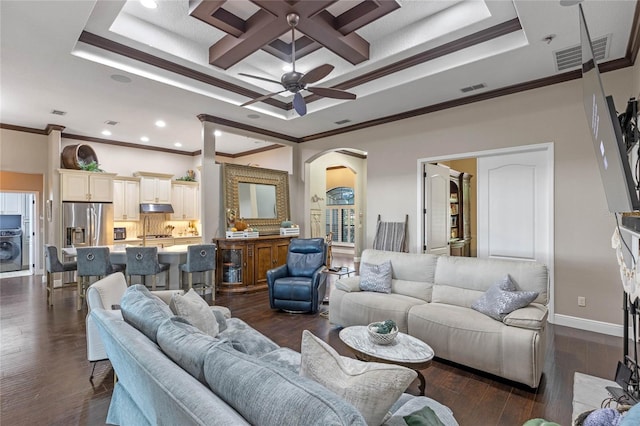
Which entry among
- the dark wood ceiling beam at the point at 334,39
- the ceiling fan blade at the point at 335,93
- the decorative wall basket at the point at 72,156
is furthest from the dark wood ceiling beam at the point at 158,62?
the decorative wall basket at the point at 72,156

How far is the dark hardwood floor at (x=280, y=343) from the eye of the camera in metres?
2.26

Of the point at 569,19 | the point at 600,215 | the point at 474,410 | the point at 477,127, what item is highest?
the point at 569,19

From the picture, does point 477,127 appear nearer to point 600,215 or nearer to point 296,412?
point 600,215

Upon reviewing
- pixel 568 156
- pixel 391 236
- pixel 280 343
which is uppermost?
pixel 568 156

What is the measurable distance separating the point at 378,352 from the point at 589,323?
10.6ft

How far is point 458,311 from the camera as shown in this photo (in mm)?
3047

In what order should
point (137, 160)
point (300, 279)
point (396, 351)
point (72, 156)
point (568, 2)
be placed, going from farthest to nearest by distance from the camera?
point (137, 160)
point (72, 156)
point (300, 279)
point (568, 2)
point (396, 351)

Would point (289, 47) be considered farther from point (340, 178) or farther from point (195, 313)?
point (340, 178)

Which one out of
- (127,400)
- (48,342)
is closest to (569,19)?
(127,400)

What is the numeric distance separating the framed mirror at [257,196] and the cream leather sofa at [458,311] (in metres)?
2.99

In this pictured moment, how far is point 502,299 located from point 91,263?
5312mm

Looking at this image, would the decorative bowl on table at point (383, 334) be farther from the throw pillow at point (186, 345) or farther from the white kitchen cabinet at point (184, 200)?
the white kitchen cabinet at point (184, 200)

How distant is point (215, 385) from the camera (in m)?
1.09

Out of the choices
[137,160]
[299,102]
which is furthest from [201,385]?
[137,160]
